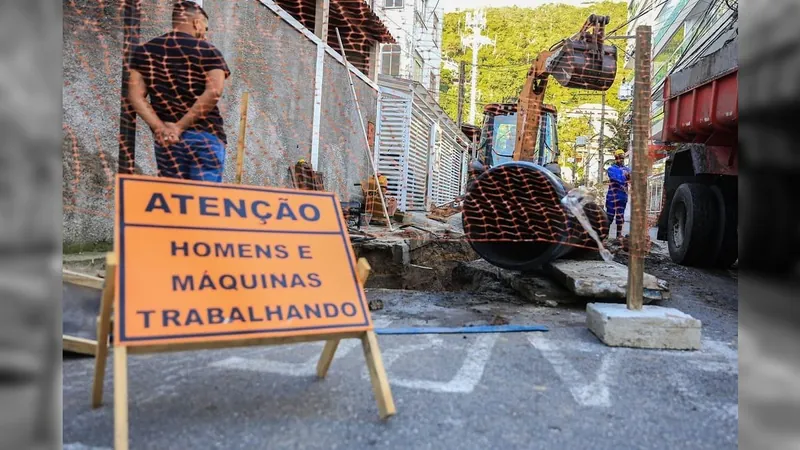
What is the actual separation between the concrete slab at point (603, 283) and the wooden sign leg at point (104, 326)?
3689 millimetres

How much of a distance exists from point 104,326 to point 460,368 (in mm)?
1834

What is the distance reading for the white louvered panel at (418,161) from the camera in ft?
49.0

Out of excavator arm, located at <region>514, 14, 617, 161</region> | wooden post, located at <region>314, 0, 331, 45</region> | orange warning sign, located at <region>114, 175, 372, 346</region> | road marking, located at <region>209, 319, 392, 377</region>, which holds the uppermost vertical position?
wooden post, located at <region>314, 0, 331, 45</region>

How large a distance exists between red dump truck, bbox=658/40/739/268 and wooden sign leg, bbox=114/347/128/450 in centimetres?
532

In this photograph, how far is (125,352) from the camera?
184 cm

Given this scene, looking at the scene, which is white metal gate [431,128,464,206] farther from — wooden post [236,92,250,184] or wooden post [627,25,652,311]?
wooden post [236,92,250,184]

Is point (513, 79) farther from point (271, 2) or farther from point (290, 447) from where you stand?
point (290, 447)

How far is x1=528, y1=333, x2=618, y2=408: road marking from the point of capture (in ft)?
8.39

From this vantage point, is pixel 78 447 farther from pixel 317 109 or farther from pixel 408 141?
pixel 408 141

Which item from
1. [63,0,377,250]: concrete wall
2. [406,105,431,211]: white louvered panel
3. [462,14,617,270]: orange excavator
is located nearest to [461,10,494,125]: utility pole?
[406,105,431,211]: white louvered panel

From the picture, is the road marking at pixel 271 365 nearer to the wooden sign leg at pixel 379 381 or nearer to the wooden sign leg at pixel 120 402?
the wooden sign leg at pixel 379 381

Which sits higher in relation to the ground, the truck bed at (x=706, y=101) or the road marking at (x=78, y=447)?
the truck bed at (x=706, y=101)

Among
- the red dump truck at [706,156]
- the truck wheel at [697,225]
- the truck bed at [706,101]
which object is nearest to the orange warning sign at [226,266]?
the truck bed at [706,101]
